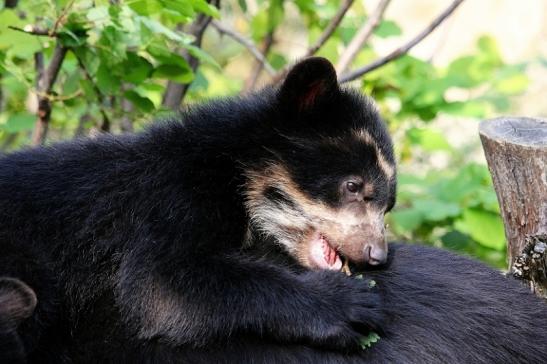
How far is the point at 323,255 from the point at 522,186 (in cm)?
125

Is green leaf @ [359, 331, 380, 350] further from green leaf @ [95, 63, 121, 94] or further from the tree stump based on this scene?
green leaf @ [95, 63, 121, 94]

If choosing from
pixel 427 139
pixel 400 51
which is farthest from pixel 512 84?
pixel 400 51

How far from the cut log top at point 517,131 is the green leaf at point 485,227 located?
2101 mm

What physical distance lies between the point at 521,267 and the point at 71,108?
3.74 meters

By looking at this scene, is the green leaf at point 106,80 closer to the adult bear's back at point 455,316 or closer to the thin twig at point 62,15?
the thin twig at point 62,15

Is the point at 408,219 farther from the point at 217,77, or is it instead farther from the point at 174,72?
the point at 217,77

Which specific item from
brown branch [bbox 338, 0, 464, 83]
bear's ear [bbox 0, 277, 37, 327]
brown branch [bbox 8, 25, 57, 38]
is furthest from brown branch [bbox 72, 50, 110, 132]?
bear's ear [bbox 0, 277, 37, 327]

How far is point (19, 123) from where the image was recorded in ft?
23.2

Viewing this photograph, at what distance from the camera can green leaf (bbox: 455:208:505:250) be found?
7625 millimetres

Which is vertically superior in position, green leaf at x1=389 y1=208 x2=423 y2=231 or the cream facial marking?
the cream facial marking

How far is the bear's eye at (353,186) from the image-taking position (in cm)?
499

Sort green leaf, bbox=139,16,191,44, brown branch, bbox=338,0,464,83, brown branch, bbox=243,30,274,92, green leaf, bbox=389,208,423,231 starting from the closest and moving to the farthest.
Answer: green leaf, bbox=139,16,191,44
brown branch, bbox=338,0,464,83
green leaf, bbox=389,208,423,231
brown branch, bbox=243,30,274,92

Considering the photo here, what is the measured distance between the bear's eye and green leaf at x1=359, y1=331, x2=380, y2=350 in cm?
89

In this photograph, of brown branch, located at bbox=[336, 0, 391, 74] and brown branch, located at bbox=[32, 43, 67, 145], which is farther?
brown branch, located at bbox=[336, 0, 391, 74]
